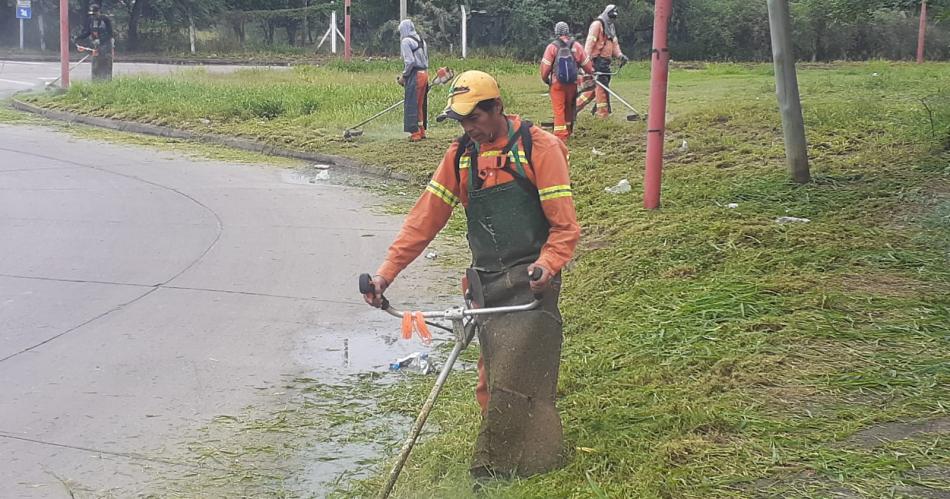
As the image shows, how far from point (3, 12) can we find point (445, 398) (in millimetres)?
43198

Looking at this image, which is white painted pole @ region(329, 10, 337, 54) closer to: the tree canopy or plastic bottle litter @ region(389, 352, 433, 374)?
the tree canopy

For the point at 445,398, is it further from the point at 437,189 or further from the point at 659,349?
the point at 437,189

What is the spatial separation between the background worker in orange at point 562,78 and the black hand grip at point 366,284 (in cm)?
929

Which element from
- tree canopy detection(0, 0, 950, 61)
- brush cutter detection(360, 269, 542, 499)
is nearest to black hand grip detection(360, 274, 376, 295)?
brush cutter detection(360, 269, 542, 499)

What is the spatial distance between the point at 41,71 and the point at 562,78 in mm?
21755

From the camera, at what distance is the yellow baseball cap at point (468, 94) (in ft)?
14.5

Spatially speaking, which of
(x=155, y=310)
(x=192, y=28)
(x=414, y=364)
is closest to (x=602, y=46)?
(x=155, y=310)

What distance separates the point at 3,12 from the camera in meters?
43.9

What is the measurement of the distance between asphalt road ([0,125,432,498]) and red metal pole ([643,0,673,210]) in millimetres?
2117

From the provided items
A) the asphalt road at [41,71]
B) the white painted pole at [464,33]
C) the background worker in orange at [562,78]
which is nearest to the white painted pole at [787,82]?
the background worker in orange at [562,78]

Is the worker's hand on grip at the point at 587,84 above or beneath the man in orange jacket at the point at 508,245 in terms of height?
above

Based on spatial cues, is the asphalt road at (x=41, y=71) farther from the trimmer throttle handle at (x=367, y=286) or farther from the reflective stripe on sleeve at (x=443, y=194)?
the trimmer throttle handle at (x=367, y=286)

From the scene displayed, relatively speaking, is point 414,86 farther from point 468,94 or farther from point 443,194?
point 468,94

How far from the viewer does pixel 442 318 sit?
4410 millimetres
